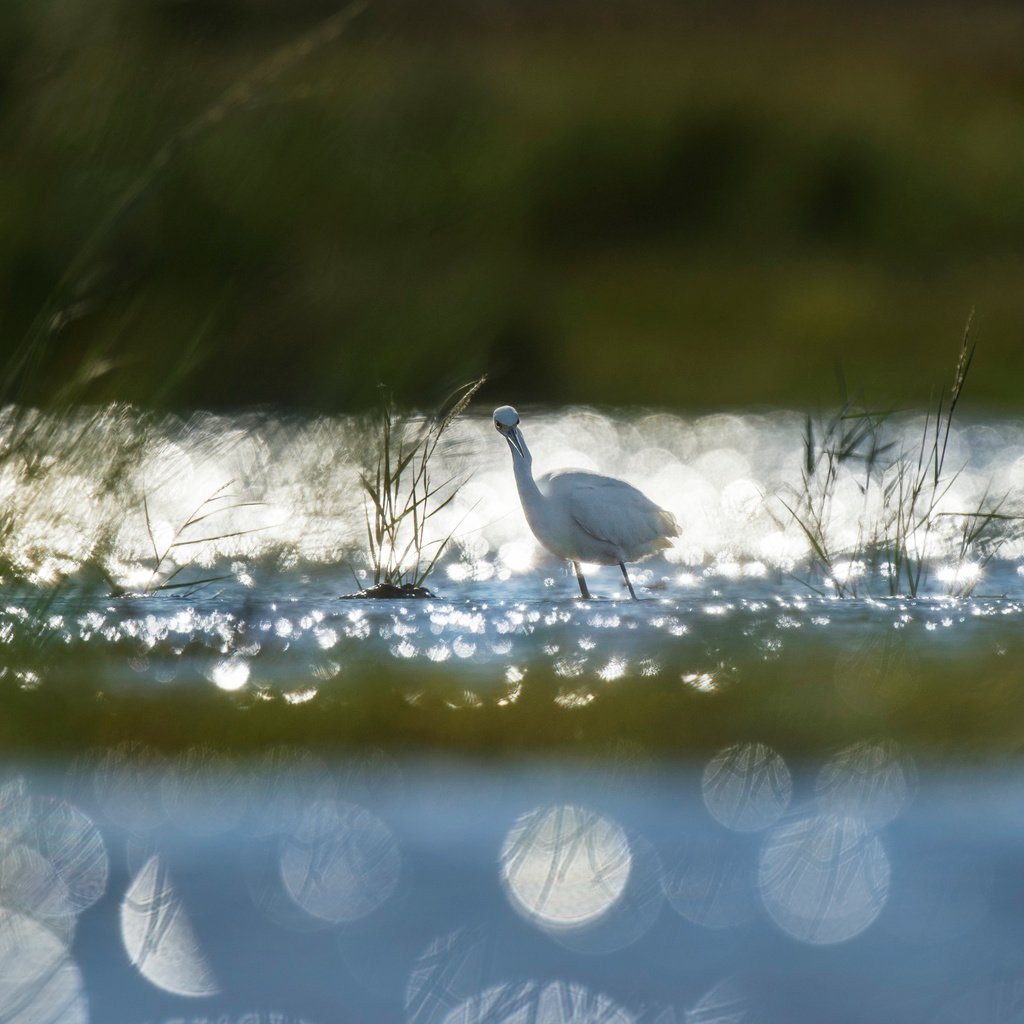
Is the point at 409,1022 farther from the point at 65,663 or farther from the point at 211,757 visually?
the point at 65,663

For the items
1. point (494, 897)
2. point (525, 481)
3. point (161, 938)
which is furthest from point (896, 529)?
point (161, 938)

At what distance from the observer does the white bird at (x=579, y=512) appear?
4.87 metres

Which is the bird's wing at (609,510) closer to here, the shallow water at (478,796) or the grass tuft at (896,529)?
the grass tuft at (896,529)

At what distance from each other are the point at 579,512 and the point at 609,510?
0.34 feet

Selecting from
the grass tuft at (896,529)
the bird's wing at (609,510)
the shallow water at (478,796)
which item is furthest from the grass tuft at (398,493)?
the grass tuft at (896,529)

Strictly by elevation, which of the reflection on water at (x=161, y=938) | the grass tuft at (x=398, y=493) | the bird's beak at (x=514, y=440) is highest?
the bird's beak at (x=514, y=440)

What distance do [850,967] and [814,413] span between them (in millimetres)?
10035

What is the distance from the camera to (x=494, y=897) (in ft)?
6.77

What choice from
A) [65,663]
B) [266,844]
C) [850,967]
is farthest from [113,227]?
[850,967]

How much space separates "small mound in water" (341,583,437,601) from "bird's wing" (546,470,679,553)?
0.84 metres

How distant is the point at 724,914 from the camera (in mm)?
2010

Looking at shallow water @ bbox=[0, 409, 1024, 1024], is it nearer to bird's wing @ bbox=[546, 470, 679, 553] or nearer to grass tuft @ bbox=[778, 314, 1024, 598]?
grass tuft @ bbox=[778, 314, 1024, 598]

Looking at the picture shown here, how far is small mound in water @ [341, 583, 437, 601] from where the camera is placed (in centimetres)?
415

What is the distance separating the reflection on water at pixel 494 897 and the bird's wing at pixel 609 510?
7.87 feet
